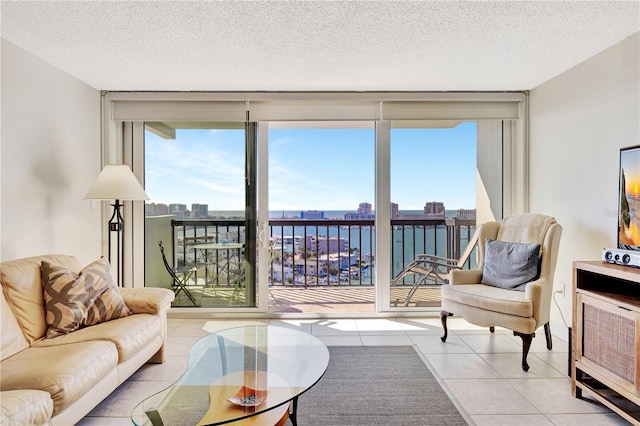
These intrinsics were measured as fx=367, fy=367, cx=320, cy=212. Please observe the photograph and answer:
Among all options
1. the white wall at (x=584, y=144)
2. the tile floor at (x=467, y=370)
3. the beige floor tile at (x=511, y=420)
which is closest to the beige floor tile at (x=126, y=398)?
the tile floor at (x=467, y=370)

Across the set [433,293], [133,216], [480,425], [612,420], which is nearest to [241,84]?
[133,216]

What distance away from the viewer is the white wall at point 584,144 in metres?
2.60

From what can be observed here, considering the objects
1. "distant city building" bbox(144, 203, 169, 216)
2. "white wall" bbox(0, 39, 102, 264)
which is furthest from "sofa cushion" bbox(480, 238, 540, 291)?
"white wall" bbox(0, 39, 102, 264)

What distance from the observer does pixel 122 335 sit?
2191mm

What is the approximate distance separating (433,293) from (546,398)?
1.76 m

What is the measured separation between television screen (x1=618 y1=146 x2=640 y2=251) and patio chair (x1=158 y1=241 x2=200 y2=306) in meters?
3.68

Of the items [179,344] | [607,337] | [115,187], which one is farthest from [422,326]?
[115,187]

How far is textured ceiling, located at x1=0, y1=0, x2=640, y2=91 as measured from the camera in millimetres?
2154

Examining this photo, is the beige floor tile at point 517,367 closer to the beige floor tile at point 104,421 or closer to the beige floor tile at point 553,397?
the beige floor tile at point 553,397

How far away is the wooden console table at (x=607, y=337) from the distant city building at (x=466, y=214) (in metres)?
1.67

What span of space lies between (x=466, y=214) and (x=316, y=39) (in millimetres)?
2423

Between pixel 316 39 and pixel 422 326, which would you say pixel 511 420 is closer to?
pixel 422 326

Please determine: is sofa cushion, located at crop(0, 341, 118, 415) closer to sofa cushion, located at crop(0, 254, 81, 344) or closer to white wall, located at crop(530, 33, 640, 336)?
sofa cushion, located at crop(0, 254, 81, 344)

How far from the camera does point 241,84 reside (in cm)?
347
